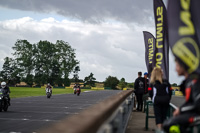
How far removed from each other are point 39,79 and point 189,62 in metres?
118

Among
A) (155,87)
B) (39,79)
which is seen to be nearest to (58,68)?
(39,79)

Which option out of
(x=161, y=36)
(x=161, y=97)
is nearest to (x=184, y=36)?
(x=161, y=97)

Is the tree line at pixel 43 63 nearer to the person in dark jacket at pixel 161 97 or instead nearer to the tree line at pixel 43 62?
the tree line at pixel 43 62

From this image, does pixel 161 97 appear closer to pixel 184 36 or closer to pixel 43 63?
pixel 184 36

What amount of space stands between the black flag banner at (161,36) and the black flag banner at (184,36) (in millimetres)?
6750

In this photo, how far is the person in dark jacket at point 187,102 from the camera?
11.7ft

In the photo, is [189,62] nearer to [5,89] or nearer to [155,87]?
[155,87]

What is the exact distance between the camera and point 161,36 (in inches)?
437

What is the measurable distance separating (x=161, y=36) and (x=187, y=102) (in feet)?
24.6

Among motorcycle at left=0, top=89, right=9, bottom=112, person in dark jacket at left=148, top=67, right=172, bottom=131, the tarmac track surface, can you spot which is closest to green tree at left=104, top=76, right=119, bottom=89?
the tarmac track surface

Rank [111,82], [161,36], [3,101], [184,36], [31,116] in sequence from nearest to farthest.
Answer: [184,36] → [161,36] → [31,116] → [3,101] → [111,82]

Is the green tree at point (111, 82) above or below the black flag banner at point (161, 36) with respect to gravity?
above

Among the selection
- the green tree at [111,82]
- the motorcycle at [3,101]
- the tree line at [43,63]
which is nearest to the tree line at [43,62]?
the tree line at [43,63]

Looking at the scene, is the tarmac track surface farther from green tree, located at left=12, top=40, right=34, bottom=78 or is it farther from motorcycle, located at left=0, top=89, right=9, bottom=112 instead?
green tree, located at left=12, top=40, right=34, bottom=78
